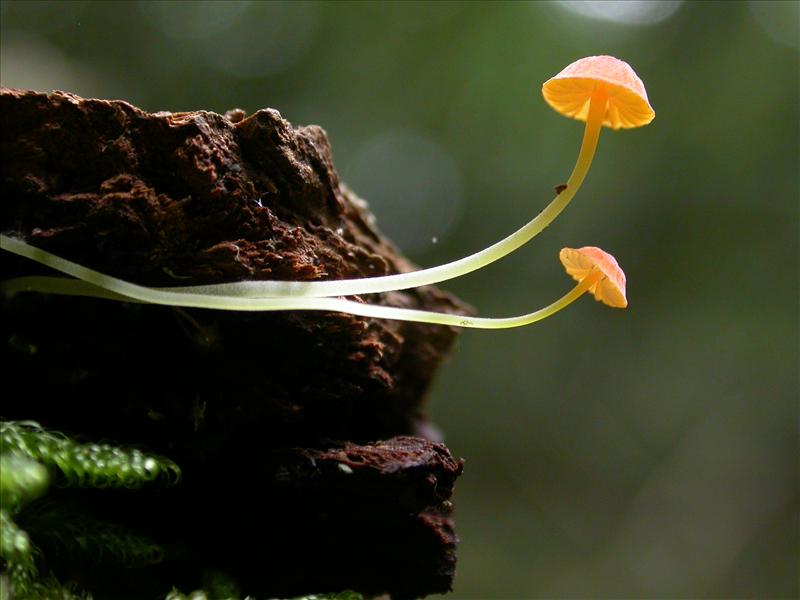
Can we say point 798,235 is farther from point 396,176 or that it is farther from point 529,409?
point 396,176

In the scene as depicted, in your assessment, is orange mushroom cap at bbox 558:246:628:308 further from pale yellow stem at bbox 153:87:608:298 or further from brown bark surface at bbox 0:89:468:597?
brown bark surface at bbox 0:89:468:597

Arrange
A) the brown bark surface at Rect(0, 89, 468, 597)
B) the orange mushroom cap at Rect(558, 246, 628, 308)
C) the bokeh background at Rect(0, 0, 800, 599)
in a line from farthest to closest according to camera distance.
→ the bokeh background at Rect(0, 0, 800, 599), the orange mushroom cap at Rect(558, 246, 628, 308), the brown bark surface at Rect(0, 89, 468, 597)

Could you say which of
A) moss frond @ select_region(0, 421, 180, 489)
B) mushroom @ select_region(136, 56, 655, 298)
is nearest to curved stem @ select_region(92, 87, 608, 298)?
mushroom @ select_region(136, 56, 655, 298)

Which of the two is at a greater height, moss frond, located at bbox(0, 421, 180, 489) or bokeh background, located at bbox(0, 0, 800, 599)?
bokeh background, located at bbox(0, 0, 800, 599)

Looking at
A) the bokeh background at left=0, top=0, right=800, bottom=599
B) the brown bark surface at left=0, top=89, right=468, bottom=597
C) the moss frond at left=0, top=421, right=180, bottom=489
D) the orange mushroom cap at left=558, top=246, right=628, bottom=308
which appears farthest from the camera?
the bokeh background at left=0, top=0, right=800, bottom=599

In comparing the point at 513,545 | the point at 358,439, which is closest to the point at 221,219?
the point at 358,439

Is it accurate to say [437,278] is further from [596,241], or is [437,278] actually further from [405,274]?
[596,241]

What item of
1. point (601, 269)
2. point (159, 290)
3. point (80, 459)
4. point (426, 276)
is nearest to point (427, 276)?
point (426, 276)

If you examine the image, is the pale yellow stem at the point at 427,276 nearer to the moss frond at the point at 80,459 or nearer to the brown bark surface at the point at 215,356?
the brown bark surface at the point at 215,356
